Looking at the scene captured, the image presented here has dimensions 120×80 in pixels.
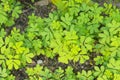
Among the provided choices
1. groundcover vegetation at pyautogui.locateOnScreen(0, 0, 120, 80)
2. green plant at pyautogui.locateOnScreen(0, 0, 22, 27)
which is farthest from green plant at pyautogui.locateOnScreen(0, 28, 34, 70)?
green plant at pyautogui.locateOnScreen(0, 0, 22, 27)

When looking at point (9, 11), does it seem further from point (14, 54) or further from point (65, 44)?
point (65, 44)

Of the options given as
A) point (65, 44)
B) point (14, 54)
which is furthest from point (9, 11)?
point (65, 44)

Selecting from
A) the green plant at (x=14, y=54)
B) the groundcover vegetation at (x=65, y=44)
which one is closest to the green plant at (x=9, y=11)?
the groundcover vegetation at (x=65, y=44)

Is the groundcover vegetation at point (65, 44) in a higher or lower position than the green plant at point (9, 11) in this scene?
lower

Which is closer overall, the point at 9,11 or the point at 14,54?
the point at 14,54

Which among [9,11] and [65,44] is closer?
[65,44]

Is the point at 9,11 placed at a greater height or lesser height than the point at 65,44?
greater

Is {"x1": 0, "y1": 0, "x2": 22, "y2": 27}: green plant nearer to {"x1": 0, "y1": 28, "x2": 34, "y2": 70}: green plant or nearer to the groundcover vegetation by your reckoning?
the groundcover vegetation

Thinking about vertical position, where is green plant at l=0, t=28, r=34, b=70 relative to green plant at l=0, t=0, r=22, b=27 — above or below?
below

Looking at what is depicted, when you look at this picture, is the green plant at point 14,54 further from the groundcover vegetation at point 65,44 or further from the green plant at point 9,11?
the green plant at point 9,11
